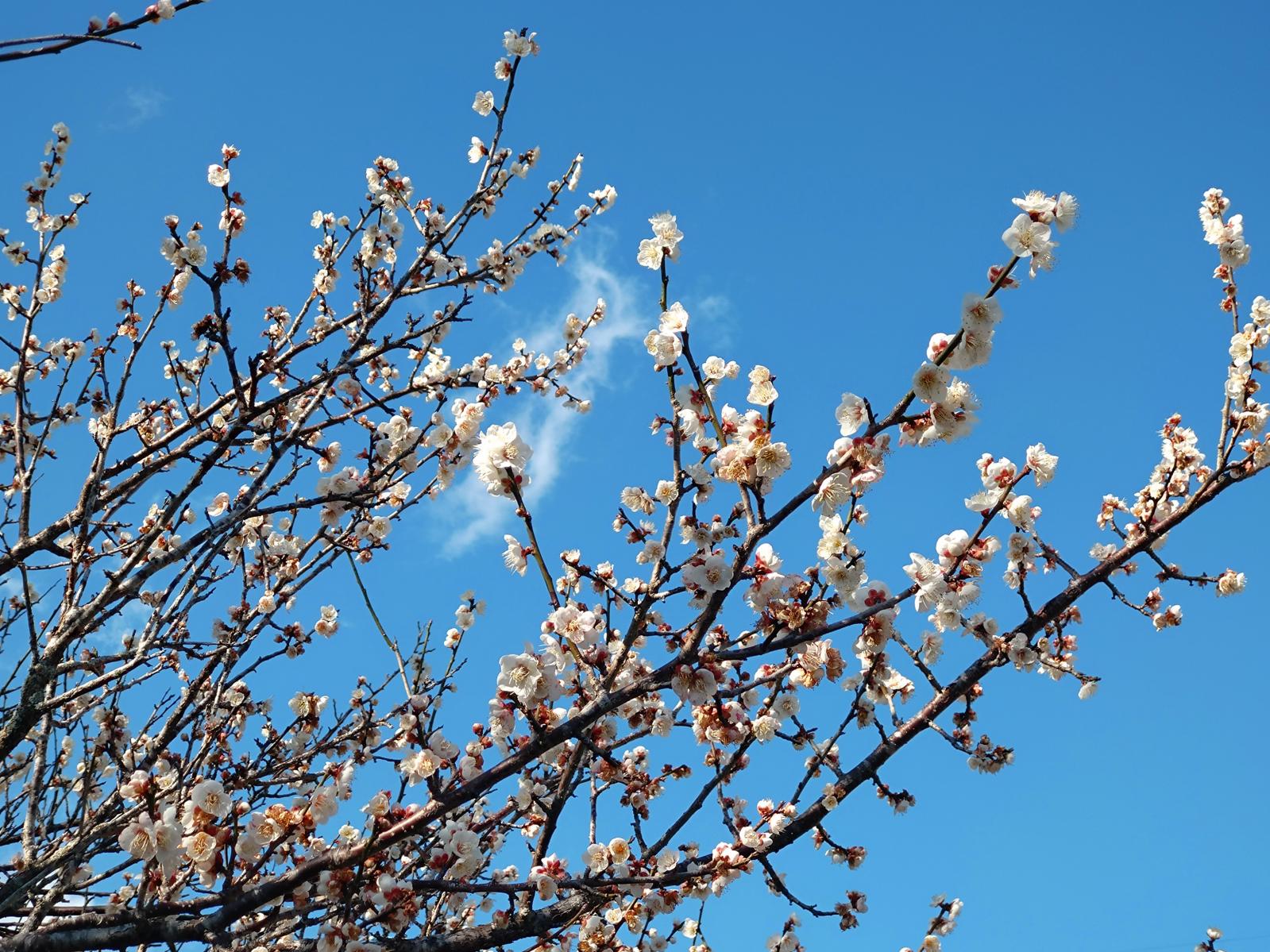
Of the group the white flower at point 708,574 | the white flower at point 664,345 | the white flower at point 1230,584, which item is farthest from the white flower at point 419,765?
the white flower at point 1230,584

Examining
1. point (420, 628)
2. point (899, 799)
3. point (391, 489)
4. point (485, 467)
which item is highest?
point (391, 489)

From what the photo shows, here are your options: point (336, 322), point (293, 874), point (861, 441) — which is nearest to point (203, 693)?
point (293, 874)

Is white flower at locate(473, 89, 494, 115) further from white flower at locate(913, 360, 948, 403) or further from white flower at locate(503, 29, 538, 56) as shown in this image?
white flower at locate(913, 360, 948, 403)

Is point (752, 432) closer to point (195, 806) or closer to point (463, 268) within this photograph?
point (195, 806)

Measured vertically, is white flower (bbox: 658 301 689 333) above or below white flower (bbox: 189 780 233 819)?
above

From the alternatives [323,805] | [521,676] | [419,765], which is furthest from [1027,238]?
[323,805]

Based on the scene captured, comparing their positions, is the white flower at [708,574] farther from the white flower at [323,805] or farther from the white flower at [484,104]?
the white flower at [484,104]

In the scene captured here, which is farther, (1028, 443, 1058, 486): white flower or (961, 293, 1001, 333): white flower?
(1028, 443, 1058, 486): white flower

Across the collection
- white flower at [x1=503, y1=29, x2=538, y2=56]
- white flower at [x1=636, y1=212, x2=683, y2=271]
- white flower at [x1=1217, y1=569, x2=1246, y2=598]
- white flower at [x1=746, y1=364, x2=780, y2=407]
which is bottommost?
white flower at [x1=1217, y1=569, x2=1246, y2=598]

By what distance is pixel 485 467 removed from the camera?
294cm

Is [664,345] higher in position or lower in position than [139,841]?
higher

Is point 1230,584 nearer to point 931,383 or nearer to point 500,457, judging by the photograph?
point 931,383

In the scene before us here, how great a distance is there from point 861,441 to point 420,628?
10.4ft

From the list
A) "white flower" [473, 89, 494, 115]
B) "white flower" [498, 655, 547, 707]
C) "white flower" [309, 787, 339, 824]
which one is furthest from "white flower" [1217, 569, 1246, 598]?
"white flower" [473, 89, 494, 115]
